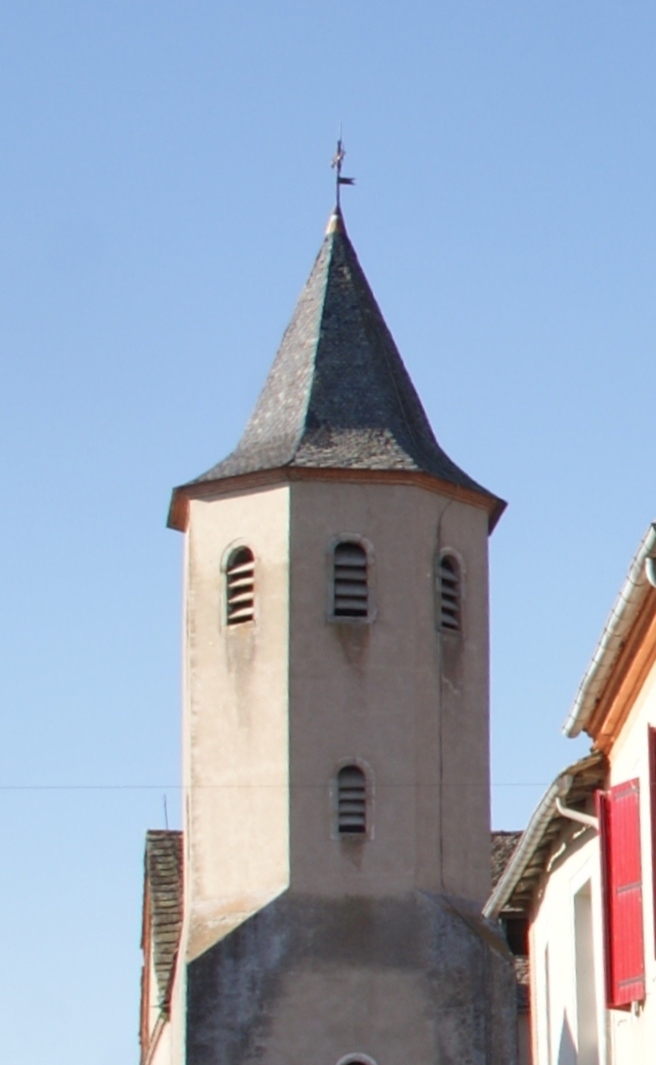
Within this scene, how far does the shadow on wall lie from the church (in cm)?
833

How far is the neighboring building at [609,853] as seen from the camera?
59.3ft

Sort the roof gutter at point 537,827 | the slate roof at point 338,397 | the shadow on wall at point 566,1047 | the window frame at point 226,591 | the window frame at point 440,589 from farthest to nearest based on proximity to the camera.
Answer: the slate roof at point 338,397 → the window frame at point 440,589 → the window frame at point 226,591 → the shadow on wall at point 566,1047 → the roof gutter at point 537,827

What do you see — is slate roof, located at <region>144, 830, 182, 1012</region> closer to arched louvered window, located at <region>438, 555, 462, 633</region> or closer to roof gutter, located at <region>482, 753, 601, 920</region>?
arched louvered window, located at <region>438, 555, 462, 633</region>

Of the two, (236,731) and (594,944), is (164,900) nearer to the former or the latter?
(236,731)

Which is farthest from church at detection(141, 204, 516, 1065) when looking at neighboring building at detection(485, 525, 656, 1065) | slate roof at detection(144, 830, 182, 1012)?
neighboring building at detection(485, 525, 656, 1065)

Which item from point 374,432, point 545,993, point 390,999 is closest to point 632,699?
point 545,993

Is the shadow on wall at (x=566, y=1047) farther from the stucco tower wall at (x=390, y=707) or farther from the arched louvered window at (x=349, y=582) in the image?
the arched louvered window at (x=349, y=582)

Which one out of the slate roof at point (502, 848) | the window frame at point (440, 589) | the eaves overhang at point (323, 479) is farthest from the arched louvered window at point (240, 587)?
the slate roof at point (502, 848)

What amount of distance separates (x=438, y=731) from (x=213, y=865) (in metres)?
3.10

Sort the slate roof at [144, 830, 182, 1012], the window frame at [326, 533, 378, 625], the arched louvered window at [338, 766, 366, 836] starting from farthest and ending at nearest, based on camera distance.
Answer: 1. the slate roof at [144, 830, 182, 1012]
2. the window frame at [326, 533, 378, 625]
3. the arched louvered window at [338, 766, 366, 836]

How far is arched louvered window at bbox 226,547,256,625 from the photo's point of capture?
33.1 m

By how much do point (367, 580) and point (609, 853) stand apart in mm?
14036

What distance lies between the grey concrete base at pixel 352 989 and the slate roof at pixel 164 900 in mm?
2489

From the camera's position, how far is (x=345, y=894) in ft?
105
